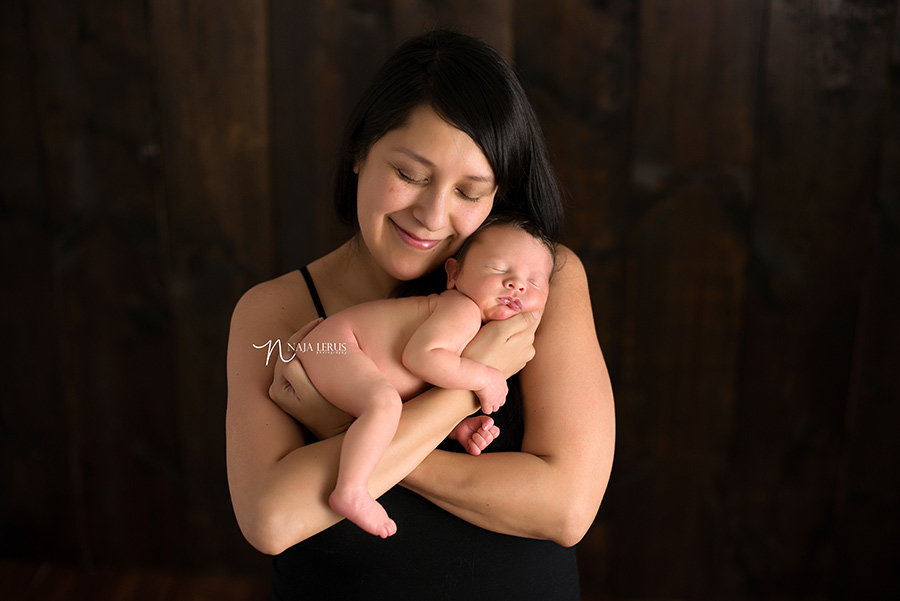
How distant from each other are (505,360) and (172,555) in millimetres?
2002

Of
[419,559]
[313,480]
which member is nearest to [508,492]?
[419,559]

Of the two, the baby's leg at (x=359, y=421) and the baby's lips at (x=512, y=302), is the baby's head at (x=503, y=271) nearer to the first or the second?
the baby's lips at (x=512, y=302)

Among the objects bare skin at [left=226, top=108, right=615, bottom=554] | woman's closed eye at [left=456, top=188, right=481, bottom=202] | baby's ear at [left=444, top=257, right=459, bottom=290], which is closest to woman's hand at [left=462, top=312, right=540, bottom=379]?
bare skin at [left=226, top=108, right=615, bottom=554]

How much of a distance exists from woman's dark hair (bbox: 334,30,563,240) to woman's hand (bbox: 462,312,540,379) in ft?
0.78

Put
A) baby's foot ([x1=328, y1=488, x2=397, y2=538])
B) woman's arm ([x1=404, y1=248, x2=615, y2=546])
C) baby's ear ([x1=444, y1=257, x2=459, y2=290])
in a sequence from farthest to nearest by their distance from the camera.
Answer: baby's ear ([x1=444, y1=257, x2=459, y2=290]) < woman's arm ([x1=404, y1=248, x2=615, y2=546]) < baby's foot ([x1=328, y1=488, x2=397, y2=538])

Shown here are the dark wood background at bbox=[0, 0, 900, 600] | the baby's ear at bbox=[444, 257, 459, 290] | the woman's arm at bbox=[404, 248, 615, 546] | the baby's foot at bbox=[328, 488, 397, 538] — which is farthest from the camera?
the dark wood background at bbox=[0, 0, 900, 600]

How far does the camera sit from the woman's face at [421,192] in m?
1.20

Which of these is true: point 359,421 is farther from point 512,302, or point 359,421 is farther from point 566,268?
point 566,268

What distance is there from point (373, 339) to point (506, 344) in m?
0.23

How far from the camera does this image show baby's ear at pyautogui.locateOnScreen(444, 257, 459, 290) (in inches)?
52.0

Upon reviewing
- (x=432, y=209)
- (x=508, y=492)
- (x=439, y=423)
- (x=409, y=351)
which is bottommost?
(x=508, y=492)

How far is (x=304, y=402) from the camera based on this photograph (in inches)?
47.4

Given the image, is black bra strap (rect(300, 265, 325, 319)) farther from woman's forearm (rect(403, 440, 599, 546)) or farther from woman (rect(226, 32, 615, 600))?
woman's forearm (rect(403, 440, 599, 546))

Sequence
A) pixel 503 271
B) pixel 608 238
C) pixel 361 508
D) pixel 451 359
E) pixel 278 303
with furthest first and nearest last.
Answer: pixel 608 238
pixel 278 303
pixel 503 271
pixel 451 359
pixel 361 508
